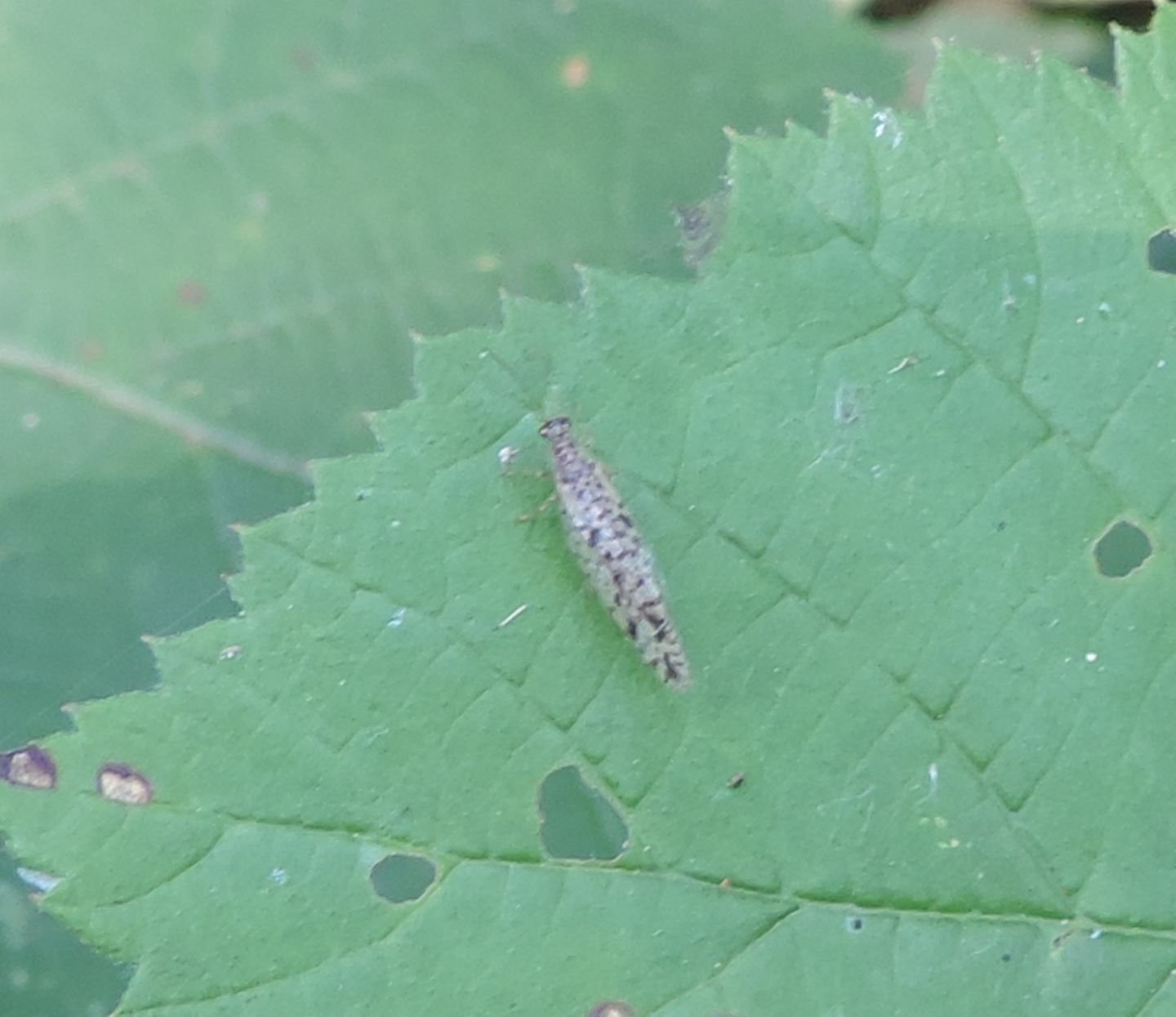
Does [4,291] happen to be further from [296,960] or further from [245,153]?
[296,960]

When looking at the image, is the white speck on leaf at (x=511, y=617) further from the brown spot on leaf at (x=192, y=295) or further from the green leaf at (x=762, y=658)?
the brown spot on leaf at (x=192, y=295)

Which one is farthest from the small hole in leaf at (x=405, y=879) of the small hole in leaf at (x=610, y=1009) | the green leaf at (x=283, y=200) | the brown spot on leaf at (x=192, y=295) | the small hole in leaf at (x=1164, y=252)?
the brown spot on leaf at (x=192, y=295)

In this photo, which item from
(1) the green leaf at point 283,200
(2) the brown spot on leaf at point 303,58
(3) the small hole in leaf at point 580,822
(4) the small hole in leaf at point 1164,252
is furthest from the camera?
(2) the brown spot on leaf at point 303,58

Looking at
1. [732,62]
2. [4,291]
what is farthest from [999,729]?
[4,291]

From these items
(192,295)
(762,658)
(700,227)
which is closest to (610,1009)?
(762,658)

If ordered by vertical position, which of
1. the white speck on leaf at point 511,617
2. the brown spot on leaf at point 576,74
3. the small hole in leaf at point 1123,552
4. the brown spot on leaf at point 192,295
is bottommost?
the white speck on leaf at point 511,617
